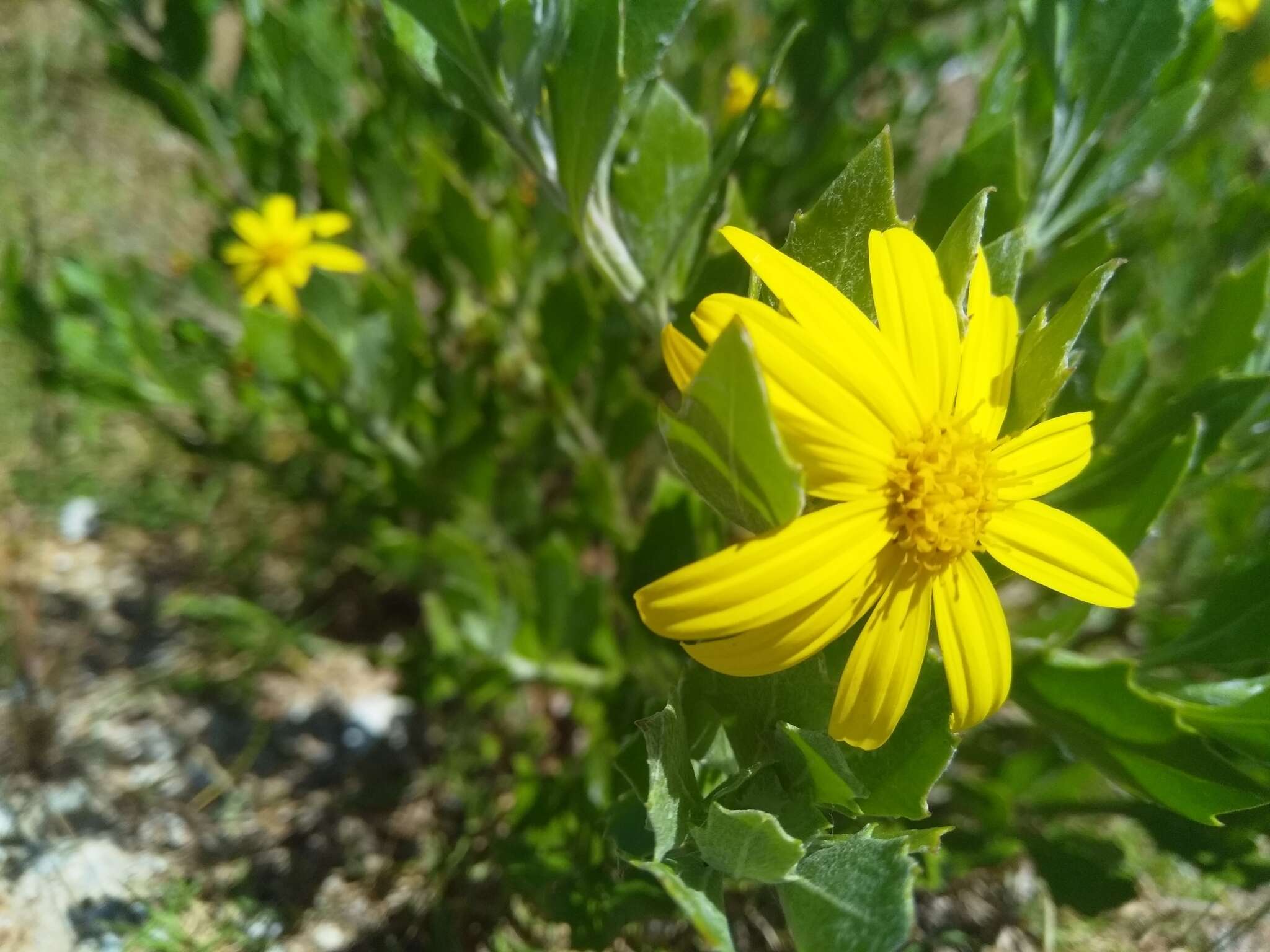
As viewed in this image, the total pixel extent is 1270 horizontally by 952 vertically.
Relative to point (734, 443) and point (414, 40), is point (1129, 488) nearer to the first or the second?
point (734, 443)

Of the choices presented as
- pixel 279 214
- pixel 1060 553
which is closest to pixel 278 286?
pixel 279 214

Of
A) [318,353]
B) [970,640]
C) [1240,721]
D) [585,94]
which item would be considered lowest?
[1240,721]

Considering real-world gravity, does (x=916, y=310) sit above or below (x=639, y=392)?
below

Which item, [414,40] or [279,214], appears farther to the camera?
[279,214]

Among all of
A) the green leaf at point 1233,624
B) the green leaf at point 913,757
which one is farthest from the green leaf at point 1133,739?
the green leaf at point 913,757

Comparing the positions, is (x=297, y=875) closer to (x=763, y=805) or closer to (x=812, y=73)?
(x=763, y=805)

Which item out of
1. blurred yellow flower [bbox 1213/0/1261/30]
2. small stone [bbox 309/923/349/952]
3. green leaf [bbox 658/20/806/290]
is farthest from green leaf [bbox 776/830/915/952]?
blurred yellow flower [bbox 1213/0/1261/30]

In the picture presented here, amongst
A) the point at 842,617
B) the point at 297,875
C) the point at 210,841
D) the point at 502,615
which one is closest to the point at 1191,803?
the point at 842,617

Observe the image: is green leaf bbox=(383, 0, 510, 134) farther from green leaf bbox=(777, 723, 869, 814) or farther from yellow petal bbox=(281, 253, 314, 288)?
yellow petal bbox=(281, 253, 314, 288)
